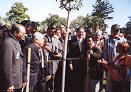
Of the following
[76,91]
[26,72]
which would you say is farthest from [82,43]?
[26,72]

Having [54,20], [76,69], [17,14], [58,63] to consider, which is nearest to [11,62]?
[76,69]

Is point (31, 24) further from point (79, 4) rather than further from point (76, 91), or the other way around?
point (76, 91)

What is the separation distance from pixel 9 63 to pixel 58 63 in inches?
94.9

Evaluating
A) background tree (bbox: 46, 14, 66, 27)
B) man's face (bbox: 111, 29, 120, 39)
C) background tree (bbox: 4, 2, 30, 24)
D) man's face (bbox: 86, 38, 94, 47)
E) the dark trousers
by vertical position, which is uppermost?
background tree (bbox: 46, 14, 66, 27)

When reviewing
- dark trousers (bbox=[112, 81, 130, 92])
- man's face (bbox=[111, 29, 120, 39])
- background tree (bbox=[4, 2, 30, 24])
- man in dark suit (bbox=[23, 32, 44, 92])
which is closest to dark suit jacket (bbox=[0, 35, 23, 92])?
man in dark suit (bbox=[23, 32, 44, 92])

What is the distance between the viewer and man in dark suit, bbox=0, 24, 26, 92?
2961mm

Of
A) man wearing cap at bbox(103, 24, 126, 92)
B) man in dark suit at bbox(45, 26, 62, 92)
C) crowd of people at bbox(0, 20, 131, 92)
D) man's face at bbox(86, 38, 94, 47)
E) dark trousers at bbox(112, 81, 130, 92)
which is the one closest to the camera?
crowd of people at bbox(0, 20, 131, 92)

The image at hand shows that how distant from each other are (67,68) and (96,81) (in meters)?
1.17

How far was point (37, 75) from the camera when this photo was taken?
416 cm

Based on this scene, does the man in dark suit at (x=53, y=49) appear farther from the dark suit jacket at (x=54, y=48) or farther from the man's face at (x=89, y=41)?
the man's face at (x=89, y=41)

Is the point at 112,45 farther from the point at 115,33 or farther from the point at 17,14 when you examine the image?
the point at 17,14

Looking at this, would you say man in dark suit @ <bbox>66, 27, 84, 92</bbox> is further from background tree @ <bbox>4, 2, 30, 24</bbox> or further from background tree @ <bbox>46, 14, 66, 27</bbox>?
background tree @ <bbox>46, 14, 66, 27</bbox>

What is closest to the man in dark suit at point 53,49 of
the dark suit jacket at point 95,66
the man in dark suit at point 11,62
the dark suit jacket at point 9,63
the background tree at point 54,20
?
the dark suit jacket at point 95,66

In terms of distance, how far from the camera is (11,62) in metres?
3.04
